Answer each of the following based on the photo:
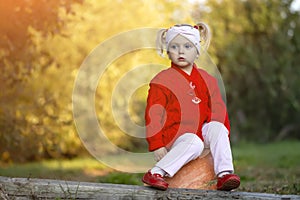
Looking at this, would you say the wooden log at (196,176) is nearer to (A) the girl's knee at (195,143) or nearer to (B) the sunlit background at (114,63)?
(A) the girl's knee at (195,143)

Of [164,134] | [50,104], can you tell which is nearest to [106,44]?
[50,104]

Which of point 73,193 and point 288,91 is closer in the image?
point 73,193

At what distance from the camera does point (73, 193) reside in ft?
13.0

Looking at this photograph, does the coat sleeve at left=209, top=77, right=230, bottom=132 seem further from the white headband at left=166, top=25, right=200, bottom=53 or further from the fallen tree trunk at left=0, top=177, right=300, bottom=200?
the fallen tree trunk at left=0, top=177, right=300, bottom=200

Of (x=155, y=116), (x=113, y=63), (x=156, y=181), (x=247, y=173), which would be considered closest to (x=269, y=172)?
(x=247, y=173)

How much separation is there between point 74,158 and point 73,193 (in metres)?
11.1

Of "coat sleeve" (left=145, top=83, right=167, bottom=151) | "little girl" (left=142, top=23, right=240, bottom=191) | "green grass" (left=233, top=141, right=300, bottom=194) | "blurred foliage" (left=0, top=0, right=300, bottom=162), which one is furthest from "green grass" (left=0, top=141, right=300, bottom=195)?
"coat sleeve" (left=145, top=83, right=167, bottom=151)

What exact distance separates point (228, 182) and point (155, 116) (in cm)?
74

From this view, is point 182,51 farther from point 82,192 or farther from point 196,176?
point 82,192

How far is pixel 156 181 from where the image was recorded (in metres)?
4.02

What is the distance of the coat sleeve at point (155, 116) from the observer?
4.35m

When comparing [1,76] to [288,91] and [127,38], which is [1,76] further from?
[288,91]

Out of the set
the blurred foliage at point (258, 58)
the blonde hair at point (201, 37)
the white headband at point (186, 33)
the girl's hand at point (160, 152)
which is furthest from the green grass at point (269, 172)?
the blurred foliage at point (258, 58)

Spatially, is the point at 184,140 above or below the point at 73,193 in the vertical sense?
above
